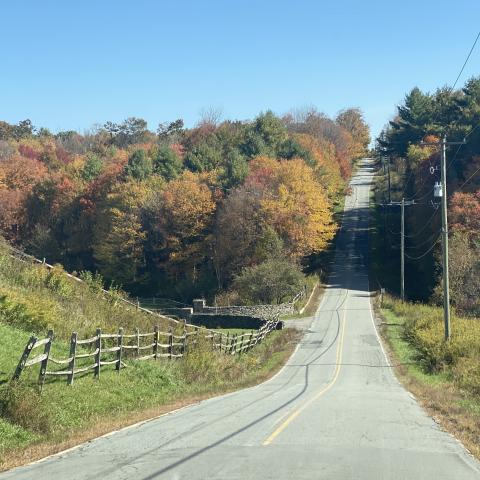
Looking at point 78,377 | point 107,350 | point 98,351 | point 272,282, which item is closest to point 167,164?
point 272,282

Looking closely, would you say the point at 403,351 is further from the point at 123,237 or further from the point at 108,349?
the point at 123,237

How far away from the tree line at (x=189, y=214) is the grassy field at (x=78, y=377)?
3202cm

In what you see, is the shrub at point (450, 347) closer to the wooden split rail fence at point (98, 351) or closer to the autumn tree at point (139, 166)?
the wooden split rail fence at point (98, 351)

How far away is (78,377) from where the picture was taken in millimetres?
16953

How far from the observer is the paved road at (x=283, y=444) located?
9.05m

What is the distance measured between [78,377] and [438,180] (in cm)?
7023

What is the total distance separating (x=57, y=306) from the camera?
2477 cm

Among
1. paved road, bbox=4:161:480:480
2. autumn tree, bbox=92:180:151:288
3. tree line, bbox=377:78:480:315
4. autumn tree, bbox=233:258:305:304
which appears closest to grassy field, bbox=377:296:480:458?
paved road, bbox=4:161:480:480

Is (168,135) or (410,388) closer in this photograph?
(410,388)

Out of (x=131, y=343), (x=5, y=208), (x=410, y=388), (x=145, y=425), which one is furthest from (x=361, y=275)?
(x=145, y=425)

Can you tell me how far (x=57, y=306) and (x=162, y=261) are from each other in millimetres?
56927

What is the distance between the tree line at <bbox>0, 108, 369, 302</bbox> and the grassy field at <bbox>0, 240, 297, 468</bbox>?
32.0 m

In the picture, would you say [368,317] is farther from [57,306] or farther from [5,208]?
[5,208]

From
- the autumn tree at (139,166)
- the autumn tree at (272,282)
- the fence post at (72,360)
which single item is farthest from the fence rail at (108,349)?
the autumn tree at (139,166)
